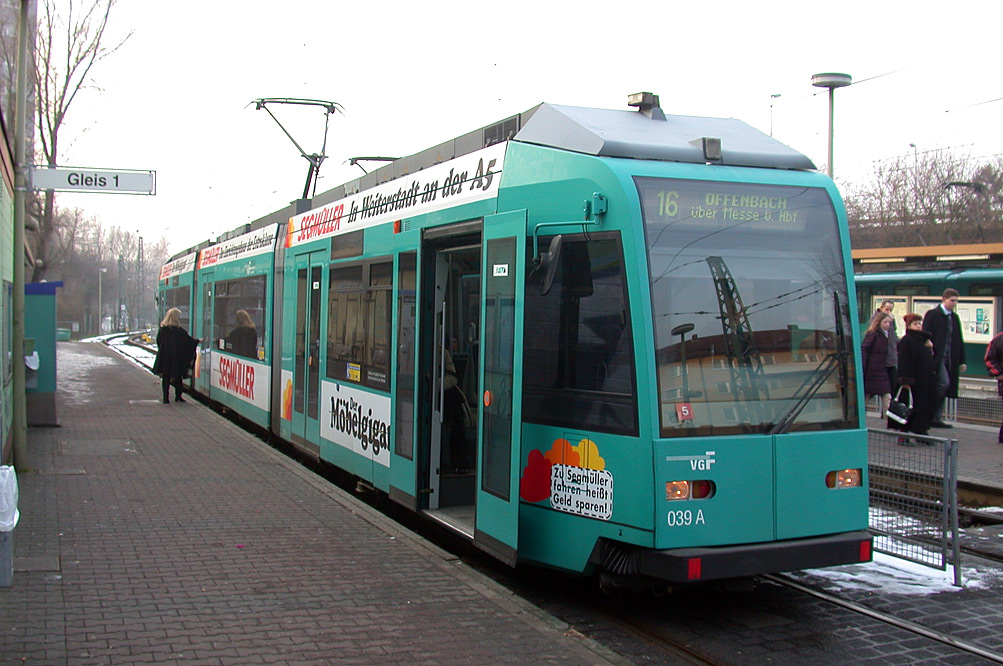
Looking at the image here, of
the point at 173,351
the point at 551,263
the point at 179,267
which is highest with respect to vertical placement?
the point at 179,267

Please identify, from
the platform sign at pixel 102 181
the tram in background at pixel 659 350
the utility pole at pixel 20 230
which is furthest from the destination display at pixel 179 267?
the tram in background at pixel 659 350

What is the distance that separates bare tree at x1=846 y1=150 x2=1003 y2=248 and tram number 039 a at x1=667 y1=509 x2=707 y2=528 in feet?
104

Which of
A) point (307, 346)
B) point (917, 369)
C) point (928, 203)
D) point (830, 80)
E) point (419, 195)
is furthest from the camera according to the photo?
point (928, 203)

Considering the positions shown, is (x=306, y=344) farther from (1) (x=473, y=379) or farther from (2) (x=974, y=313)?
(2) (x=974, y=313)

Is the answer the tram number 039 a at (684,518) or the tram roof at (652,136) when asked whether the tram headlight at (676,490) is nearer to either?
the tram number 039 a at (684,518)

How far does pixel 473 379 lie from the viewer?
810 cm

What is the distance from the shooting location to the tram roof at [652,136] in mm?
6172

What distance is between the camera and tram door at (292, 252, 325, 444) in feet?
36.6

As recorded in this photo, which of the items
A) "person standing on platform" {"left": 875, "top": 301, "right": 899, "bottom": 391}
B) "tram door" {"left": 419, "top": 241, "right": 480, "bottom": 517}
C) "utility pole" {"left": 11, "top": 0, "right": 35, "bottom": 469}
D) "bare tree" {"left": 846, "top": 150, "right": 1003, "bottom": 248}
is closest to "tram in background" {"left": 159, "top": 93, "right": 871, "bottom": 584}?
"tram door" {"left": 419, "top": 241, "right": 480, "bottom": 517}

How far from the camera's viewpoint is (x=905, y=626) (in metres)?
5.93

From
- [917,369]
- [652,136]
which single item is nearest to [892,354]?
[917,369]

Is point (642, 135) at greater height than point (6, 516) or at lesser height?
greater

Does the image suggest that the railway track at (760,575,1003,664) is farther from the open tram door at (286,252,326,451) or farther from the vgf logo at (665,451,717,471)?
the open tram door at (286,252,326,451)

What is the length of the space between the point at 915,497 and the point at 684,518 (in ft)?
9.86
